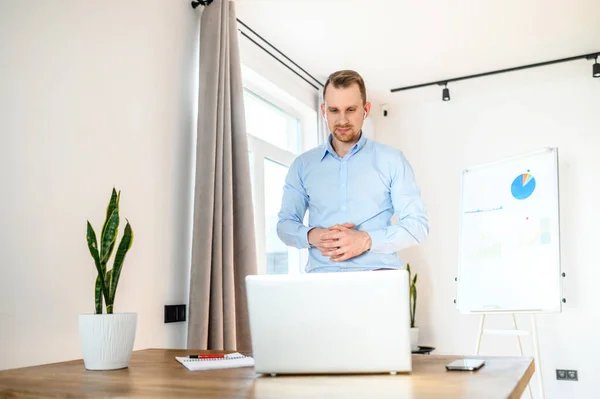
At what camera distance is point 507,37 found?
401cm

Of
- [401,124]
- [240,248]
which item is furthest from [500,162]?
[240,248]

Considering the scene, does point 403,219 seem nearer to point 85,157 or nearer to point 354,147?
point 354,147

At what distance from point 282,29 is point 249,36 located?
230 mm

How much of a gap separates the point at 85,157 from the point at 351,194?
118 cm

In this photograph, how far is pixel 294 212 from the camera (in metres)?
2.06

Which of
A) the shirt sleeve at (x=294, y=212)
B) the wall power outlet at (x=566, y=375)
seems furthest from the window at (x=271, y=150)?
the wall power outlet at (x=566, y=375)

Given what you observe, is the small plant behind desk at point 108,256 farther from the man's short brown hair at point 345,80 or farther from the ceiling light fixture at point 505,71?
the ceiling light fixture at point 505,71

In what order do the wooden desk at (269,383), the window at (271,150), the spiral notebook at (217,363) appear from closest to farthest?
the wooden desk at (269,383)
the spiral notebook at (217,363)
the window at (271,150)

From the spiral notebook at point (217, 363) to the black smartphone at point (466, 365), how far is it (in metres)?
0.49

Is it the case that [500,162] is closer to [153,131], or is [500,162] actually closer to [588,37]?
[588,37]

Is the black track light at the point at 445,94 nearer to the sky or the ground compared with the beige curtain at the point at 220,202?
nearer to the sky

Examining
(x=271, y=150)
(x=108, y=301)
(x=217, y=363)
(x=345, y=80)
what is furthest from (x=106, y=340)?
(x=271, y=150)

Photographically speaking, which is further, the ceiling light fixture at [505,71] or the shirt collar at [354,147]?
the ceiling light fixture at [505,71]

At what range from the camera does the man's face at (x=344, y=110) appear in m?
1.94
